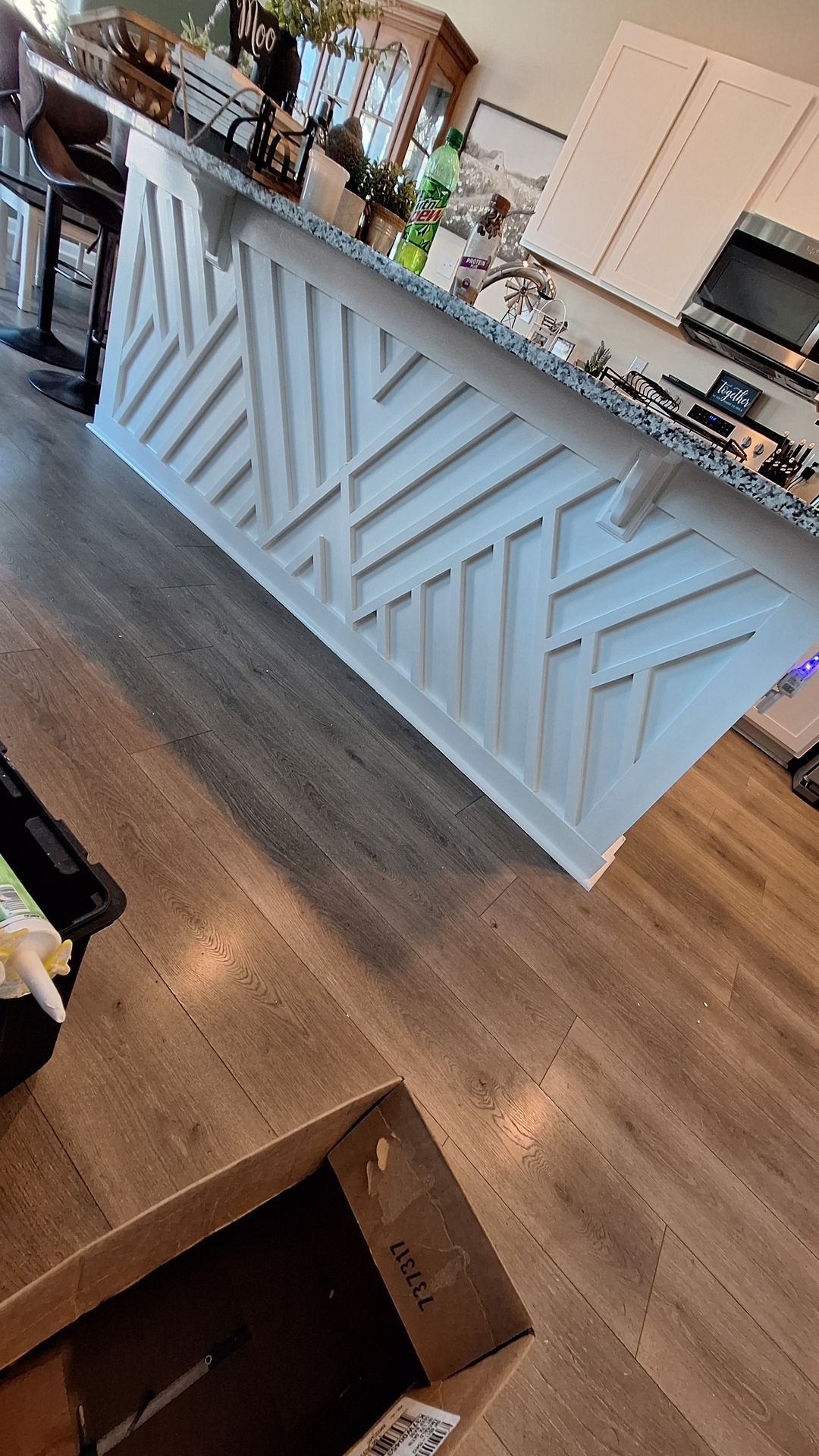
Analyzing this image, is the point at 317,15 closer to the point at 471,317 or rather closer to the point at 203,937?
the point at 471,317

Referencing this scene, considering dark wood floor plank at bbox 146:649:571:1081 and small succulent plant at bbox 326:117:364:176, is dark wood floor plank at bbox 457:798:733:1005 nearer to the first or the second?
dark wood floor plank at bbox 146:649:571:1081

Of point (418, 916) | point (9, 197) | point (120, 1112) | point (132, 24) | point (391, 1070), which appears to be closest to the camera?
point (120, 1112)

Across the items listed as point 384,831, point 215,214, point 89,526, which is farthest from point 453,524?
point 89,526

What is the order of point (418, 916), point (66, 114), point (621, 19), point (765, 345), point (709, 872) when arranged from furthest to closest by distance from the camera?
1. point (621, 19)
2. point (765, 345)
3. point (66, 114)
4. point (709, 872)
5. point (418, 916)

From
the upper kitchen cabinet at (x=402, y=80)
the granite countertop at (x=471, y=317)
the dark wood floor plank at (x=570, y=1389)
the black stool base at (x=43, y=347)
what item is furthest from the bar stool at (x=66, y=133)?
the dark wood floor plank at (x=570, y=1389)

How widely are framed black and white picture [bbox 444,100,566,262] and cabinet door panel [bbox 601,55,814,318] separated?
71 centimetres

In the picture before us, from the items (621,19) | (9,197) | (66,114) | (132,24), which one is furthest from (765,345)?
(9,197)

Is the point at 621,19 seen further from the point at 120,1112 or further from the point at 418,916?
the point at 120,1112

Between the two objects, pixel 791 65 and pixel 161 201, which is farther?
pixel 791 65

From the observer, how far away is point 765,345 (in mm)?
2975

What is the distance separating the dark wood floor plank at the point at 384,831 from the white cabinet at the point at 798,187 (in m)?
3.00

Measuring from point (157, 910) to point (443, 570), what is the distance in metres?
1.03

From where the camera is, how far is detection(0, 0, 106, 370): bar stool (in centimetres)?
239

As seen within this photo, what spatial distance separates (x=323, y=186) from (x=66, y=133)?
76.9 inches
